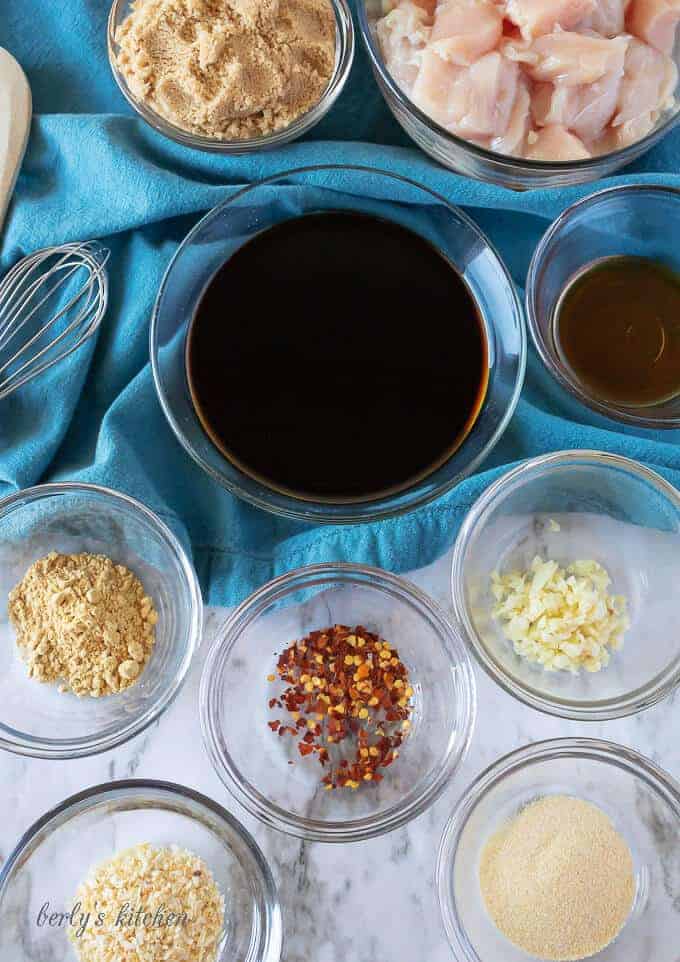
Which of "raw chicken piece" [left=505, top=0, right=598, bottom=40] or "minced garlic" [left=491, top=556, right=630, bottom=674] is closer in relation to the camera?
"raw chicken piece" [left=505, top=0, right=598, bottom=40]

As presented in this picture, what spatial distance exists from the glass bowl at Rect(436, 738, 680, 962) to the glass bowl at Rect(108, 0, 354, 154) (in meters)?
1.08

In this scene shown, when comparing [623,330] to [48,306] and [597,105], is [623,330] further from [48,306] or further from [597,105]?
[48,306]

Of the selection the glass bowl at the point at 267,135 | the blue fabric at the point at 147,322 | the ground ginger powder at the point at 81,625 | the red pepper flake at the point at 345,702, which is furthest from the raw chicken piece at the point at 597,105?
the ground ginger powder at the point at 81,625

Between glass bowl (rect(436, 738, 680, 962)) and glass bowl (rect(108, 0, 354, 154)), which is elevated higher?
glass bowl (rect(108, 0, 354, 154))

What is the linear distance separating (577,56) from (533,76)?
0.08m

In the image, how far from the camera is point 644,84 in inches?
57.6

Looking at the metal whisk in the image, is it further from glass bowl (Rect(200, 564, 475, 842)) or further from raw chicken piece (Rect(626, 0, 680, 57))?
raw chicken piece (Rect(626, 0, 680, 57))

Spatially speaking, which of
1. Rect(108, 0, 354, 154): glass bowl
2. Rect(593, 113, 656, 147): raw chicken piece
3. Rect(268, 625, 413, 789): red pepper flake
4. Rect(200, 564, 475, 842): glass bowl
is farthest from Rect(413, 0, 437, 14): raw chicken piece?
Rect(268, 625, 413, 789): red pepper flake

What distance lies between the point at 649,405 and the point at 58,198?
3.52 feet

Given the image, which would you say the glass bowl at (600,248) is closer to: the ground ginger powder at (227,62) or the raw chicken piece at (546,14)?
the raw chicken piece at (546,14)

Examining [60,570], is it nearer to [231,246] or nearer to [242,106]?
[231,246]

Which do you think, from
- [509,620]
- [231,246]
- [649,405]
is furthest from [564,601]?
[231,246]

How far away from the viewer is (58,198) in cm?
157

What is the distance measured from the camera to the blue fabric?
5.00 ft
